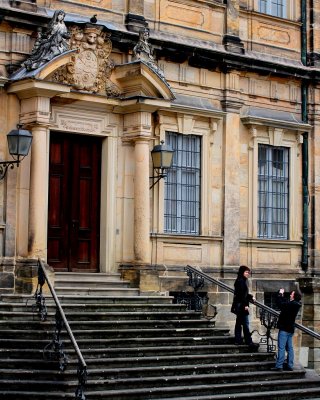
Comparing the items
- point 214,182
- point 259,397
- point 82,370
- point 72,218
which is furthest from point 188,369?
point 214,182

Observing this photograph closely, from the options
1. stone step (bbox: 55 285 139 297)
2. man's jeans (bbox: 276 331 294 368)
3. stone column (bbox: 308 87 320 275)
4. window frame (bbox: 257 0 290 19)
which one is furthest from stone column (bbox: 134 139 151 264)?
window frame (bbox: 257 0 290 19)

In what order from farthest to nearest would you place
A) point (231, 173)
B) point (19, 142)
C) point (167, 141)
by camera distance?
1. point (231, 173)
2. point (167, 141)
3. point (19, 142)

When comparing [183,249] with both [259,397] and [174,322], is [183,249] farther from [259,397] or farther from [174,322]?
[259,397]

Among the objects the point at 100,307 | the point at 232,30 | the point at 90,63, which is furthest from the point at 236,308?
the point at 232,30

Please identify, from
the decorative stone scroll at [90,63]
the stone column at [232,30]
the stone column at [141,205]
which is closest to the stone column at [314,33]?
the stone column at [232,30]

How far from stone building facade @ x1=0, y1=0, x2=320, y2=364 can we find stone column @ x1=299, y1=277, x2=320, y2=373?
3 cm

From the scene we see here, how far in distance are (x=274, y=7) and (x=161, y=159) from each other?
543cm

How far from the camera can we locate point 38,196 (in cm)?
1741

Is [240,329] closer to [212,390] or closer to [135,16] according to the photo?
[212,390]

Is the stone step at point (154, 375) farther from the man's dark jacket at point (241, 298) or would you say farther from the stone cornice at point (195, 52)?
the stone cornice at point (195, 52)

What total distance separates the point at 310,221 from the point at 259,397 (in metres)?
6.92

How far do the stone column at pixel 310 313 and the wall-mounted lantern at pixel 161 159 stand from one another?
445 centimetres

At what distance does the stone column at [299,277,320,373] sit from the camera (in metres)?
21.4

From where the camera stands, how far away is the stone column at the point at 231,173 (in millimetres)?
20594
